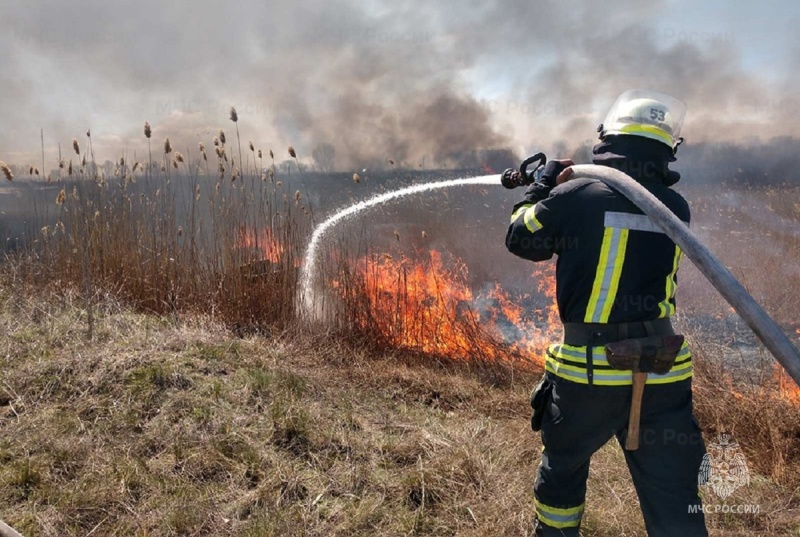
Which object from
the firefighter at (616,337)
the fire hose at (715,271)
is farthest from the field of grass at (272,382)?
the fire hose at (715,271)

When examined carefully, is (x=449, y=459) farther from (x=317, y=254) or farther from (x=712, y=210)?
(x=712, y=210)

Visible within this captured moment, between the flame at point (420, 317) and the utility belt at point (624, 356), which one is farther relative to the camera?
the flame at point (420, 317)

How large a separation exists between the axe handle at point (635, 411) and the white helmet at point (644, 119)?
100cm

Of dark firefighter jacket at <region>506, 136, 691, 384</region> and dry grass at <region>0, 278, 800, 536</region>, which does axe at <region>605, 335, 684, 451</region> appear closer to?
dark firefighter jacket at <region>506, 136, 691, 384</region>

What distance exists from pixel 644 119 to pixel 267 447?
284 cm

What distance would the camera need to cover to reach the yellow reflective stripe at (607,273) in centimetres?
215

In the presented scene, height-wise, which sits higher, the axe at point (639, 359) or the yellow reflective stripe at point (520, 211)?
the yellow reflective stripe at point (520, 211)

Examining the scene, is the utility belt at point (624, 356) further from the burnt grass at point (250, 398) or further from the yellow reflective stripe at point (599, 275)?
the burnt grass at point (250, 398)

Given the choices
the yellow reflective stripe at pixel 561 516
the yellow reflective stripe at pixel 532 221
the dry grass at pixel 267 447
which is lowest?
the dry grass at pixel 267 447

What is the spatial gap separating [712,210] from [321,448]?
10804 millimetres

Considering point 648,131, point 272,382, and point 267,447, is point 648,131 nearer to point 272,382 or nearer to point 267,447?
point 267,447

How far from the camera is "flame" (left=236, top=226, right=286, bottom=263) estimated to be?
6.44 meters

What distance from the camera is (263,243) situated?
6578 mm

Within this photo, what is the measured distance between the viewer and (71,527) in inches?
107
